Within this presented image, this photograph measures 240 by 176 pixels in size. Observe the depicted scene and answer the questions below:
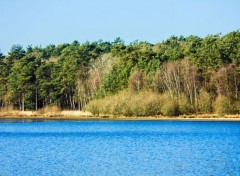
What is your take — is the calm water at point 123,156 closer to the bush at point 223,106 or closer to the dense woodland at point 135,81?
the bush at point 223,106

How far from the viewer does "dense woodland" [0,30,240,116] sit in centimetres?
7706

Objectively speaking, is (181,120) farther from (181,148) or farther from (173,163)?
(173,163)

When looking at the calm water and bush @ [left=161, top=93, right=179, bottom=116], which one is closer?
the calm water

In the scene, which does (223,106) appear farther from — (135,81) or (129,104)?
(135,81)

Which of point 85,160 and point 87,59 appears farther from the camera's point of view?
point 87,59

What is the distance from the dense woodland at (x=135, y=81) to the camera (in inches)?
3034

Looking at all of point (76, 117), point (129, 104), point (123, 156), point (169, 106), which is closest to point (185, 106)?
point (169, 106)

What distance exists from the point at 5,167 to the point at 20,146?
1246 centimetres

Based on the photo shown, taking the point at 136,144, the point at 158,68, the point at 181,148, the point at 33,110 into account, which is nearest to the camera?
the point at 181,148

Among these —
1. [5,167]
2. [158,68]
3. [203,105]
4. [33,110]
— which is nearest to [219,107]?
[203,105]

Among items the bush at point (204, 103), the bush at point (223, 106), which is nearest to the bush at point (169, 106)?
the bush at point (204, 103)

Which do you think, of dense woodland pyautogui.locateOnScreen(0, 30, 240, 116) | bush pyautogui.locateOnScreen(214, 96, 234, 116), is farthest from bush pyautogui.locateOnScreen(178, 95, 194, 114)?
bush pyautogui.locateOnScreen(214, 96, 234, 116)

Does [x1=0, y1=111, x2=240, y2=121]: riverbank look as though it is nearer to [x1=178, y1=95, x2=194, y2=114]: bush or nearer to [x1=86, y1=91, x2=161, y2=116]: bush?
[x1=178, y1=95, x2=194, y2=114]: bush

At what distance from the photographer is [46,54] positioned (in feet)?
526
